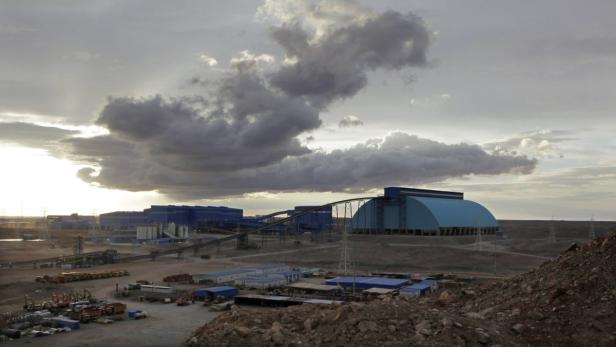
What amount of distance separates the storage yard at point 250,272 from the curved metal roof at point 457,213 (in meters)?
0.57

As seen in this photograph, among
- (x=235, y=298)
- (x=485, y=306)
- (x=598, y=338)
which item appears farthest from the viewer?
(x=235, y=298)

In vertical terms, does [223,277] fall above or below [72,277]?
above

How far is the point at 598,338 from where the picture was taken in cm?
2141

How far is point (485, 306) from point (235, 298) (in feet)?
116

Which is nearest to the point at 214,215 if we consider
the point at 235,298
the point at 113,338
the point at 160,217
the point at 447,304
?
the point at 160,217

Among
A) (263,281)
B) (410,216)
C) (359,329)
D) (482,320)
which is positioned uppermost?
(410,216)

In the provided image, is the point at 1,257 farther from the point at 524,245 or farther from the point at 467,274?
the point at 524,245

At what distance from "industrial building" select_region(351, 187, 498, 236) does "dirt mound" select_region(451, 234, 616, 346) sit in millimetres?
99348

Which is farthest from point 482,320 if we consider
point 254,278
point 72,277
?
point 72,277

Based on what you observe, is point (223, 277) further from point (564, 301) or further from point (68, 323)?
point (564, 301)

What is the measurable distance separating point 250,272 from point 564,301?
64.5 meters

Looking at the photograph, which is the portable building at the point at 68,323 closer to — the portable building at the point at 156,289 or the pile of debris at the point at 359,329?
the portable building at the point at 156,289

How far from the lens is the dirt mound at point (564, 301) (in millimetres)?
21969

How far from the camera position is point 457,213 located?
14188 cm
